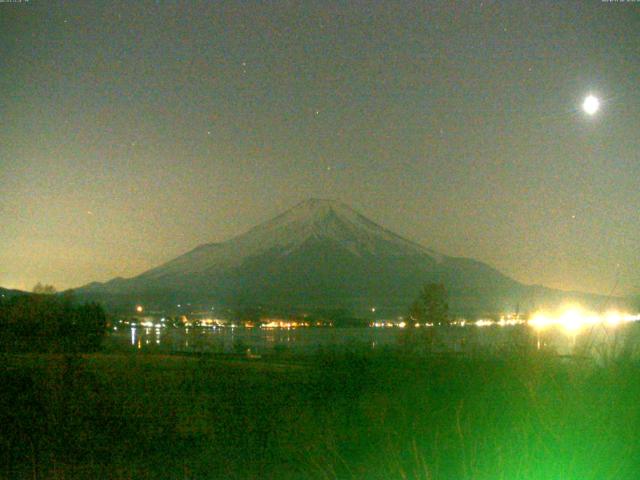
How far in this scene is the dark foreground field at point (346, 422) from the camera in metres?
7.84

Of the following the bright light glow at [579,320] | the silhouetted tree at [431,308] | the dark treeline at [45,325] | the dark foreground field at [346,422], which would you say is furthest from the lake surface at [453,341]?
the dark treeline at [45,325]

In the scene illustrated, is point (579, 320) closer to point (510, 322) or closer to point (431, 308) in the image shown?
point (510, 322)

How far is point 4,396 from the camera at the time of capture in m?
12.4

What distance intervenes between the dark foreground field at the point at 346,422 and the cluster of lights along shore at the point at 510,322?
1.44 metres

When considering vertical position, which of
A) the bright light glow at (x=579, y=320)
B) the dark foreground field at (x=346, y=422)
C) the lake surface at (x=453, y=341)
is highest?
the bright light glow at (x=579, y=320)

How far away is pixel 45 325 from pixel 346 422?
7.31 metres

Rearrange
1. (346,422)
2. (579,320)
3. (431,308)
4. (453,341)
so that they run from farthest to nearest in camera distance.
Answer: (431,308) < (453,341) < (579,320) < (346,422)

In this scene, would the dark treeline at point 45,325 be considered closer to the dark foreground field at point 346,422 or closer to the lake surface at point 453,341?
the dark foreground field at point 346,422

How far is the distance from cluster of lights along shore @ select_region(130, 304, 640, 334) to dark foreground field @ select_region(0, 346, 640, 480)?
144cm

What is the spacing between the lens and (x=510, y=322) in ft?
58.9

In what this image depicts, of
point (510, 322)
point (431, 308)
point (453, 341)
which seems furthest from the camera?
point (431, 308)

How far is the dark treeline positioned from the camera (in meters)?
14.9

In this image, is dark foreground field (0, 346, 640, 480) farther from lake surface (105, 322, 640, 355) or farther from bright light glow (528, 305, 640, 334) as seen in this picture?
bright light glow (528, 305, 640, 334)

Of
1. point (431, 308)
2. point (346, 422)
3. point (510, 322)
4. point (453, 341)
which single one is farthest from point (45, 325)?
point (431, 308)
